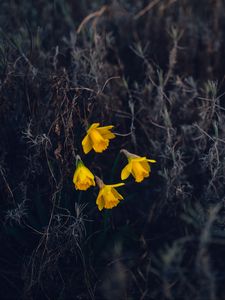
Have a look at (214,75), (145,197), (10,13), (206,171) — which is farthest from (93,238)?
(10,13)

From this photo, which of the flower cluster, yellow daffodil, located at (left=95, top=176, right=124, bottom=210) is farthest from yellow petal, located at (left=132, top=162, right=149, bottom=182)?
yellow daffodil, located at (left=95, top=176, right=124, bottom=210)

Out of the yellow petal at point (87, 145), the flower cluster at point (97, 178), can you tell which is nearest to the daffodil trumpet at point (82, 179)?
the flower cluster at point (97, 178)

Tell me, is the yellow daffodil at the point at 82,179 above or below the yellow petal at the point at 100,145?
below

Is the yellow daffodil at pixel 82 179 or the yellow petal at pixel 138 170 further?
the yellow petal at pixel 138 170

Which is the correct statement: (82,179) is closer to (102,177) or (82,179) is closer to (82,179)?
(82,179)

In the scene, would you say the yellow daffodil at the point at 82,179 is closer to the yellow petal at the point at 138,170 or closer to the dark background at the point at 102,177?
the dark background at the point at 102,177

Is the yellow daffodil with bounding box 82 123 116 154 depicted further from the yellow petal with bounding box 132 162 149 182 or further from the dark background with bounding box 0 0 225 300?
the yellow petal with bounding box 132 162 149 182
